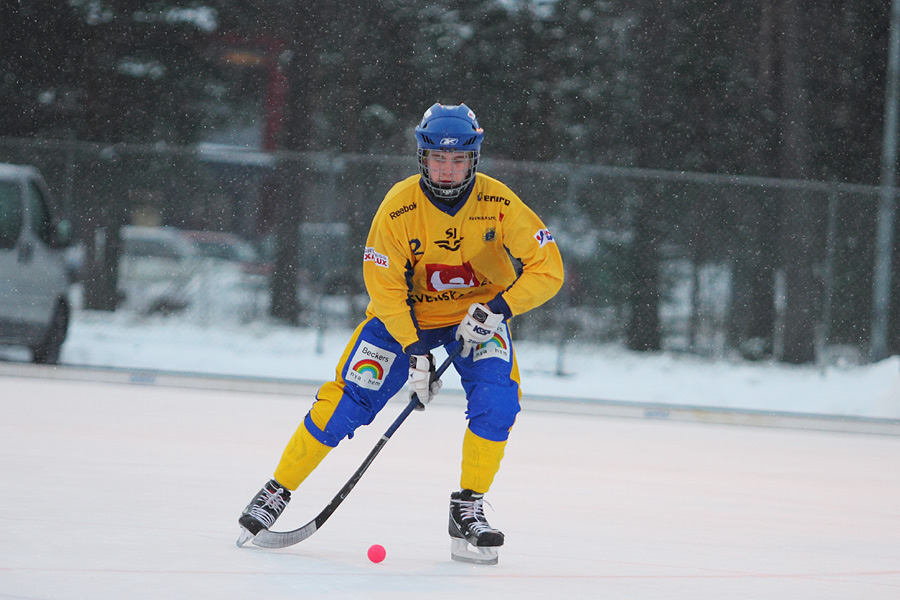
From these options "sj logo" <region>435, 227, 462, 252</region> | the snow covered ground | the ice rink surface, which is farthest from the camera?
the snow covered ground

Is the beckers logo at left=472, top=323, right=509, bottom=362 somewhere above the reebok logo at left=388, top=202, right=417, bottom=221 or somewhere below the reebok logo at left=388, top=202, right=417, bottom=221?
below

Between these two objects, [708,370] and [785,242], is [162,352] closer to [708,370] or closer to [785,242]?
[708,370]

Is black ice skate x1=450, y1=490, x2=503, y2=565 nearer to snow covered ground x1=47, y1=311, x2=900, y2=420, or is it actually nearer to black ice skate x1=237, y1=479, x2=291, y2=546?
black ice skate x1=237, y1=479, x2=291, y2=546

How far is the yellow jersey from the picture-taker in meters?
3.05

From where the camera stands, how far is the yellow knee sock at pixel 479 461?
9.91ft

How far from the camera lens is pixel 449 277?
→ 10.4 ft

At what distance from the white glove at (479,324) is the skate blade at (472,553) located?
0.56 meters

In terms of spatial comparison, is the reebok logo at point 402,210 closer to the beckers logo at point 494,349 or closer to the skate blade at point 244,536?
the beckers logo at point 494,349

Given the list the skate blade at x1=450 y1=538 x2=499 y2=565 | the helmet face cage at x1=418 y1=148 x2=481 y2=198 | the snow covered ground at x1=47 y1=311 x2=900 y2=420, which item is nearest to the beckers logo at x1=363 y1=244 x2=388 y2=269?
the helmet face cage at x1=418 y1=148 x2=481 y2=198

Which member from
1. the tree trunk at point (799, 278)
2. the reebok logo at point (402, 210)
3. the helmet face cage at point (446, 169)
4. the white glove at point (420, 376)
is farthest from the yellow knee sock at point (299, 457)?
the tree trunk at point (799, 278)

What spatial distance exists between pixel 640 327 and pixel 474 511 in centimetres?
565

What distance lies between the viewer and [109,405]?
635 centimetres

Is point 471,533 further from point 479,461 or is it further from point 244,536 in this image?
point 244,536

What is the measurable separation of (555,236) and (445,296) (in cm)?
530
